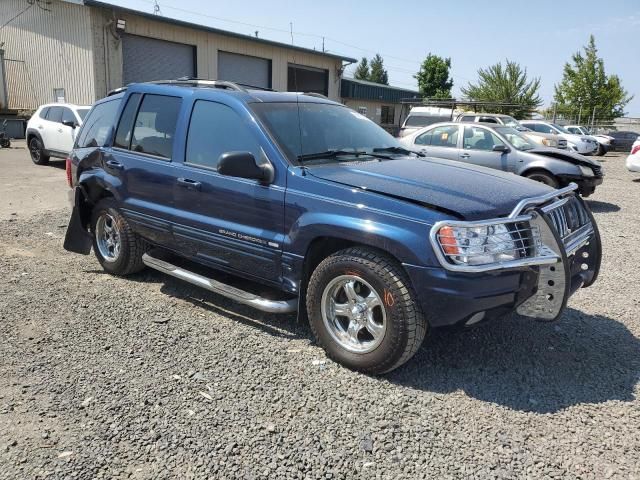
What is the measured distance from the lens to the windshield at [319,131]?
399 centimetres

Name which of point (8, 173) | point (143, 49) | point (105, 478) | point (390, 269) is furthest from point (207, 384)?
point (143, 49)

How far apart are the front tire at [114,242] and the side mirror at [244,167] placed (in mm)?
1829

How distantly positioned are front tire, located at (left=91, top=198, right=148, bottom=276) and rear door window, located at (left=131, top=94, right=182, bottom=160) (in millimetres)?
744

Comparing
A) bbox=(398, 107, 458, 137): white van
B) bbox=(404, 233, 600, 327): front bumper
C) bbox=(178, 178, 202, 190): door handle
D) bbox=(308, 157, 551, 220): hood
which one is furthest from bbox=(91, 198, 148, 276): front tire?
bbox=(398, 107, 458, 137): white van

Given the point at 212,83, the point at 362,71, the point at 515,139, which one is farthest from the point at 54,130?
the point at 362,71

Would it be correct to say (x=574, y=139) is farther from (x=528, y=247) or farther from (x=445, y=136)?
(x=528, y=247)

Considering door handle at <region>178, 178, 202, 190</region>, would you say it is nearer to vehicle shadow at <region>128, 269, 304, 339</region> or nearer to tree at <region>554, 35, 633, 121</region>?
vehicle shadow at <region>128, 269, 304, 339</region>

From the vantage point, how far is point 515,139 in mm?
10531

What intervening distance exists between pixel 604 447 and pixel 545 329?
1.56 m

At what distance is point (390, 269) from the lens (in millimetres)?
3248

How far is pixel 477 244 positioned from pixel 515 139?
826 centimetres

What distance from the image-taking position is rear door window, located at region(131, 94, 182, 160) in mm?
4562

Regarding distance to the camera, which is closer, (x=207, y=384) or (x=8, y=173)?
(x=207, y=384)

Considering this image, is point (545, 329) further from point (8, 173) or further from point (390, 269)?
point (8, 173)
